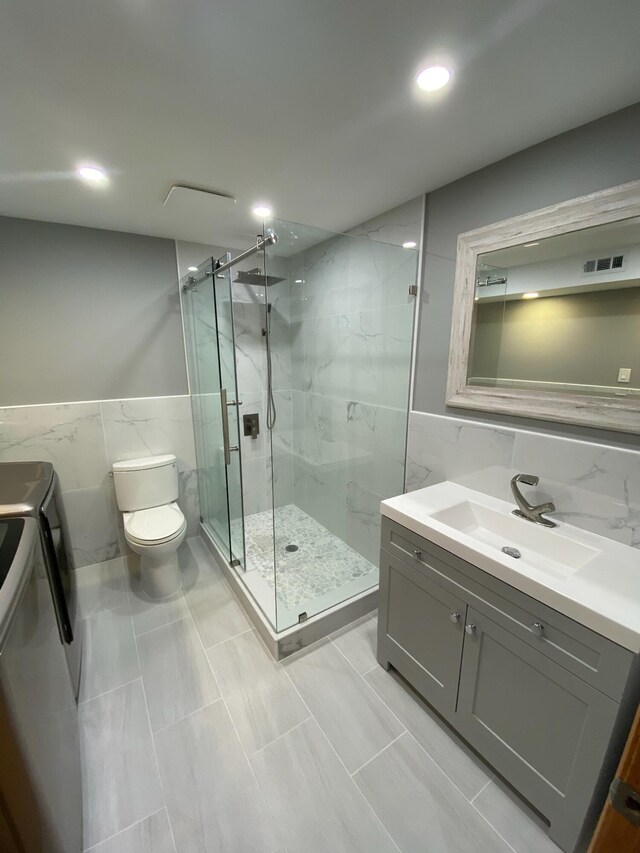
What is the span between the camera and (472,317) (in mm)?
1646

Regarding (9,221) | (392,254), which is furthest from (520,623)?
(9,221)

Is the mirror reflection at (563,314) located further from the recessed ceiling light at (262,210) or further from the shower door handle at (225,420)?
the shower door handle at (225,420)

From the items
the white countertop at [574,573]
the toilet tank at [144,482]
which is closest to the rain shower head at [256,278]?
the toilet tank at [144,482]

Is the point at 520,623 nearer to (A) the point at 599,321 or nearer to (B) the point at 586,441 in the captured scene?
(B) the point at 586,441

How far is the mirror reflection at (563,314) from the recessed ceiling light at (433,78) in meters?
0.68

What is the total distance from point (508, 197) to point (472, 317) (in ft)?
1.63

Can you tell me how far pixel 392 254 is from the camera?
2035 mm

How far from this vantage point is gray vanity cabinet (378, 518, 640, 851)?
94cm

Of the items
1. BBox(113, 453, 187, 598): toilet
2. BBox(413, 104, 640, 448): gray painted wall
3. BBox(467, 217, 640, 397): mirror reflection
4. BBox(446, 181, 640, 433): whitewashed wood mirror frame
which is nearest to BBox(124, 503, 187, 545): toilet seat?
BBox(113, 453, 187, 598): toilet

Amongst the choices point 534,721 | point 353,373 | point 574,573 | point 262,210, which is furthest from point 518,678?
point 262,210

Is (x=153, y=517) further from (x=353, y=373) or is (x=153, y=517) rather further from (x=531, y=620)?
(x=531, y=620)

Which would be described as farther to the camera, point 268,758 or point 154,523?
→ point 154,523

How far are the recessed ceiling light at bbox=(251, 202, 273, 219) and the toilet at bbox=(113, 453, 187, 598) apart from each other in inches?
68.3

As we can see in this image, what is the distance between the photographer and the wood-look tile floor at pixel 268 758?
1.13 m
